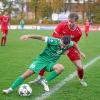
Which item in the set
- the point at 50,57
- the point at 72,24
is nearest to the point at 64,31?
the point at 72,24

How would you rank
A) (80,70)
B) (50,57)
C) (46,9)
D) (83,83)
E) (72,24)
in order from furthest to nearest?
1. (46,9)
2. (80,70)
3. (83,83)
4. (72,24)
5. (50,57)

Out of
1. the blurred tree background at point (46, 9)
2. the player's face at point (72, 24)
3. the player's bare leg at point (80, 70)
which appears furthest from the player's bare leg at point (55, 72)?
the blurred tree background at point (46, 9)

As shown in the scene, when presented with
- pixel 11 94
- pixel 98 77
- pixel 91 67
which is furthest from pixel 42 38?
pixel 91 67

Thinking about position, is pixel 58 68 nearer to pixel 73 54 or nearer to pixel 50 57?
pixel 50 57

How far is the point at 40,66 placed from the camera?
9.29 m

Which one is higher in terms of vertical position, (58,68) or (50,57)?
(50,57)

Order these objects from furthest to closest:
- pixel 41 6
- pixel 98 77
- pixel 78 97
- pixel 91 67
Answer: pixel 41 6, pixel 91 67, pixel 98 77, pixel 78 97

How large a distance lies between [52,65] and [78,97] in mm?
1031

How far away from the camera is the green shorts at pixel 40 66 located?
30.2 ft

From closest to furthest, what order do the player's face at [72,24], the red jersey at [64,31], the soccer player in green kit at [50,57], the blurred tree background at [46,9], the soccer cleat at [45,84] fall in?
the soccer player in green kit at [50,57], the soccer cleat at [45,84], the player's face at [72,24], the red jersey at [64,31], the blurred tree background at [46,9]

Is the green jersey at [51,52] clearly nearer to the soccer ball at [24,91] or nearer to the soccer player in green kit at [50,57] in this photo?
the soccer player in green kit at [50,57]

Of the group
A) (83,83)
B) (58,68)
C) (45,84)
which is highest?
(58,68)

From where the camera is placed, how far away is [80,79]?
10656mm

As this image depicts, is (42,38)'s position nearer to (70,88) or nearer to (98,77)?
(70,88)
